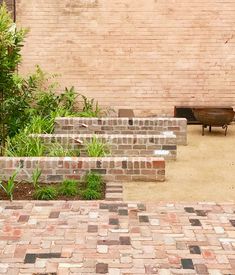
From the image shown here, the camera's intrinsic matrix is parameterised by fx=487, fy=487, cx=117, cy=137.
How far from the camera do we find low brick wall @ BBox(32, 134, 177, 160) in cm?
837

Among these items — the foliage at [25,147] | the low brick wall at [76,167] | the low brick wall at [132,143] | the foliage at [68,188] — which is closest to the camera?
the foliage at [68,188]

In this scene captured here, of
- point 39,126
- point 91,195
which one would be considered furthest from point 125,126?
point 91,195

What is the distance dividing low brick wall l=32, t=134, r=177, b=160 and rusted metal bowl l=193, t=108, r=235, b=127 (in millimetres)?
2214

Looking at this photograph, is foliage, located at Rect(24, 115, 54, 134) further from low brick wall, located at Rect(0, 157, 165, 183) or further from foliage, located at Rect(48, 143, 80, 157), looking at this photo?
low brick wall, located at Rect(0, 157, 165, 183)

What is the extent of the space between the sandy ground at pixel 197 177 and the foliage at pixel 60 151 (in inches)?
48.1

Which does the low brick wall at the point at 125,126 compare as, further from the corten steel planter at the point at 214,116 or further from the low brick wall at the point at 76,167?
the low brick wall at the point at 76,167

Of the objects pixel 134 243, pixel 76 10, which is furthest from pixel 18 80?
pixel 134 243

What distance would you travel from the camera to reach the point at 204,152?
9.09 m

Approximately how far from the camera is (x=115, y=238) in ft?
16.1

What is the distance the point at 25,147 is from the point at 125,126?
2.72 metres

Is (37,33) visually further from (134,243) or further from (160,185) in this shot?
(134,243)

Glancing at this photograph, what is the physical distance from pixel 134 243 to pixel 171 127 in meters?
5.28

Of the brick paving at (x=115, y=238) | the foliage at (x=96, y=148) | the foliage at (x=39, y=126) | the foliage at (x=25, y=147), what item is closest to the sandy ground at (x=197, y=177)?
the brick paving at (x=115, y=238)

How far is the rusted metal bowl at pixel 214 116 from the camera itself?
10.3 metres
